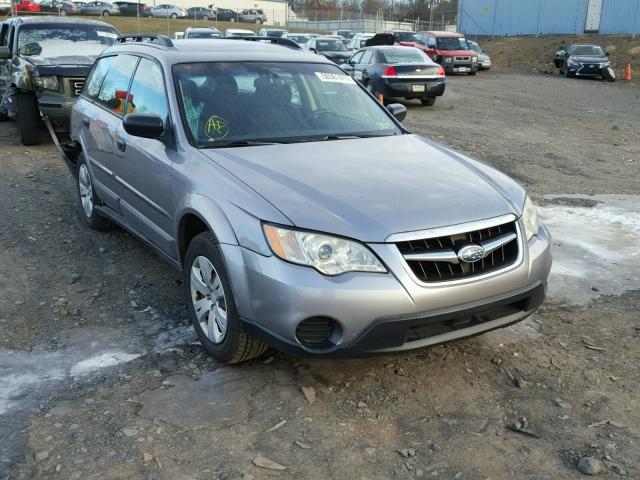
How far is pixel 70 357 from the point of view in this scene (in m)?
3.83

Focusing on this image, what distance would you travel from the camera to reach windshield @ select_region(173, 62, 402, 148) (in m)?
4.25

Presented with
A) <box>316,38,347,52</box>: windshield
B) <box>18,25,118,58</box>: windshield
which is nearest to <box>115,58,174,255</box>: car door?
<box>18,25,118,58</box>: windshield

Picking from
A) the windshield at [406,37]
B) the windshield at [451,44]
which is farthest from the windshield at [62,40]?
the windshield at [406,37]

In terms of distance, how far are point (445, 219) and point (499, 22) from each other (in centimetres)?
4740

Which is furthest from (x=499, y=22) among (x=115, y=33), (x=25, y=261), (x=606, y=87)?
(x=25, y=261)

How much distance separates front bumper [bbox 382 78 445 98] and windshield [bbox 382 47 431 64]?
0.73 m

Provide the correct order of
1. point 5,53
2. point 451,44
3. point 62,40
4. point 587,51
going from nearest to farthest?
point 5,53
point 62,40
point 587,51
point 451,44

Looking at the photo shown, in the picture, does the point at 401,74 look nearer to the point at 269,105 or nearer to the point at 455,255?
the point at 269,105

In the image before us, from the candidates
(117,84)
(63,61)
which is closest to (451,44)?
(63,61)

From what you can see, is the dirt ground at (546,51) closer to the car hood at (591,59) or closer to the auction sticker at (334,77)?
the car hood at (591,59)

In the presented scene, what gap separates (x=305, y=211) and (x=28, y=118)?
26.3ft

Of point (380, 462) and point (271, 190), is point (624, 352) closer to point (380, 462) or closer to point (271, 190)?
point (380, 462)

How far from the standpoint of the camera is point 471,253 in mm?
3234

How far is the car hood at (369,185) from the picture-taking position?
3211 millimetres
